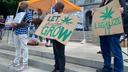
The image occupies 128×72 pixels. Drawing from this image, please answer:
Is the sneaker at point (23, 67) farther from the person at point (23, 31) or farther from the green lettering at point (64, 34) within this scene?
the green lettering at point (64, 34)

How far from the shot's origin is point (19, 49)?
309 inches

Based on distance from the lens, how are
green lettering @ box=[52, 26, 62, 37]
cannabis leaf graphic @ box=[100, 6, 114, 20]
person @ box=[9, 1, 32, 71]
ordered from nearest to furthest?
cannabis leaf graphic @ box=[100, 6, 114, 20], green lettering @ box=[52, 26, 62, 37], person @ box=[9, 1, 32, 71]

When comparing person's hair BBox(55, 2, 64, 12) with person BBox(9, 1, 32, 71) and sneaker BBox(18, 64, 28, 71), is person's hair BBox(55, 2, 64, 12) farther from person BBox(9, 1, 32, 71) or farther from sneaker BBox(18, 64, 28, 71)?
sneaker BBox(18, 64, 28, 71)

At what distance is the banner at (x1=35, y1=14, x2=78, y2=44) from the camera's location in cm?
647

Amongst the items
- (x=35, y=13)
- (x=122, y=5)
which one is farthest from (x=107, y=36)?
(x=35, y=13)

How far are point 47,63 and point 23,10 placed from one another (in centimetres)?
147

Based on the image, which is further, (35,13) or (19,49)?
(35,13)

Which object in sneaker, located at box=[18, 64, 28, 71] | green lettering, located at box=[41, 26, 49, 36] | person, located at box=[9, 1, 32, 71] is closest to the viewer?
green lettering, located at box=[41, 26, 49, 36]

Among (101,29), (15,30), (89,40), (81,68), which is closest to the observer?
(101,29)

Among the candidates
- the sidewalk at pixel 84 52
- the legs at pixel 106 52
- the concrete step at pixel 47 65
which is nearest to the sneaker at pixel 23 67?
the concrete step at pixel 47 65

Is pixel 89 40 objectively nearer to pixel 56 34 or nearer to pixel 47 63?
pixel 47 63

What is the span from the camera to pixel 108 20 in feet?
19.2

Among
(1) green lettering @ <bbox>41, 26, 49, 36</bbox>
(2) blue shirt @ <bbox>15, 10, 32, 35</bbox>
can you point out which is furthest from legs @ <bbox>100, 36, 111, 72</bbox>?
(2) blue shirt @ <bbox>15, 10, 32, 35</bbox>

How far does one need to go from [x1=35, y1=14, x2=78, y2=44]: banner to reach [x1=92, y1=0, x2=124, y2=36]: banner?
0.56 meters
